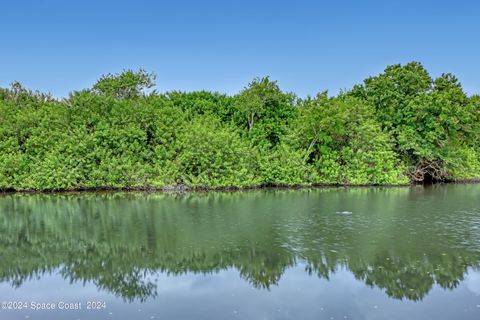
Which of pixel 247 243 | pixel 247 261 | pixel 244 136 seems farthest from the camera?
pixel 244 136

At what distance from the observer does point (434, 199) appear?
29047 millimetres

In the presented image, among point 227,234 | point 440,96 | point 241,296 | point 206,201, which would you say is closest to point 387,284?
point 241,296

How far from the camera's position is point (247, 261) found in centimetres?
1461

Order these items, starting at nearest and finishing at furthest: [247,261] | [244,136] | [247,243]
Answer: [247,261] < [247,243] < [244,136]

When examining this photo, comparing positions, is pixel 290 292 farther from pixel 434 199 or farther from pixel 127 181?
pixel 127 181

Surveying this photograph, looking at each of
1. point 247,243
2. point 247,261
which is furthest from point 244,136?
point 247,261

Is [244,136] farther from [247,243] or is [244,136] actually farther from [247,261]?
[247,261]

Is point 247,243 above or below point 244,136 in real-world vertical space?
below

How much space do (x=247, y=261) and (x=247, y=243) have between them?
2.15 metres

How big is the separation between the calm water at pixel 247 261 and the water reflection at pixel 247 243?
0.14 ft

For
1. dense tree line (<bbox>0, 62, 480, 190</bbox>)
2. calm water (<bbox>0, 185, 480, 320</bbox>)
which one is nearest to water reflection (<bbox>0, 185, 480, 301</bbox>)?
calm water (<bbox>0, 185, 480, 320</bbox>)

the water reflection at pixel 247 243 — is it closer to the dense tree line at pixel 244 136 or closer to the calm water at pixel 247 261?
the calm water at pixel 247 261

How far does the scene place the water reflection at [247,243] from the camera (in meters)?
13.2

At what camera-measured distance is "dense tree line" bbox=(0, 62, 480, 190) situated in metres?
37.7
